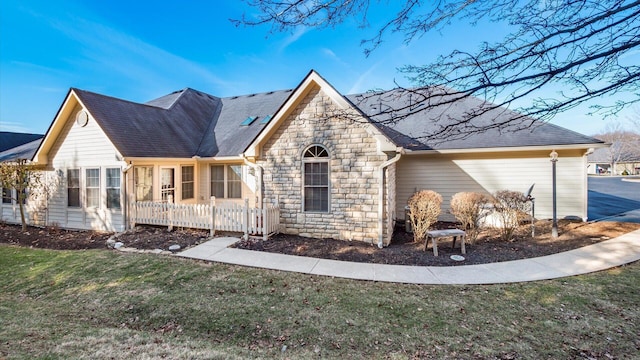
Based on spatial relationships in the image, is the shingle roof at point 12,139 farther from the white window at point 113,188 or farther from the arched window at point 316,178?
the arched window at point 316,178

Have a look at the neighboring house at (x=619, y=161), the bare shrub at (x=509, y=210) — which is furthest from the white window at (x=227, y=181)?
the neighboring house at (x=619, y=161)

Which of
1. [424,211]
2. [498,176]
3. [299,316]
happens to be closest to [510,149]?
[498,176]

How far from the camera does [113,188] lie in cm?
1046

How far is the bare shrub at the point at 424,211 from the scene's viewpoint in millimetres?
8594

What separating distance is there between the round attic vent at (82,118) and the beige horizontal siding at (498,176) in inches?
503

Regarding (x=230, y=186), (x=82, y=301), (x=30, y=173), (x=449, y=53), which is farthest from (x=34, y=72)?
(x=449, y=53)

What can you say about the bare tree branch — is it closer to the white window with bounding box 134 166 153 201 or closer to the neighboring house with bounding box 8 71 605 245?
the neighboring house with bounding box 8 71 605 245

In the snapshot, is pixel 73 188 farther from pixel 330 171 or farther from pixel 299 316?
pixel 299 316

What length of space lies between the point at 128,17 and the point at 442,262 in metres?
17.7

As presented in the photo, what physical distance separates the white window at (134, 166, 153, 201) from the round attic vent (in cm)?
274

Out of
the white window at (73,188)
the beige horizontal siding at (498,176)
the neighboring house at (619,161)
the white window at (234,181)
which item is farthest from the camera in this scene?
the neighboring house at (619,161)

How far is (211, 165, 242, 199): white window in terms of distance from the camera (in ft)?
41.3

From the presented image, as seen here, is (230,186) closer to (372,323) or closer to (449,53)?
(372,323)

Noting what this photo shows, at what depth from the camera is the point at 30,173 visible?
11617mm
